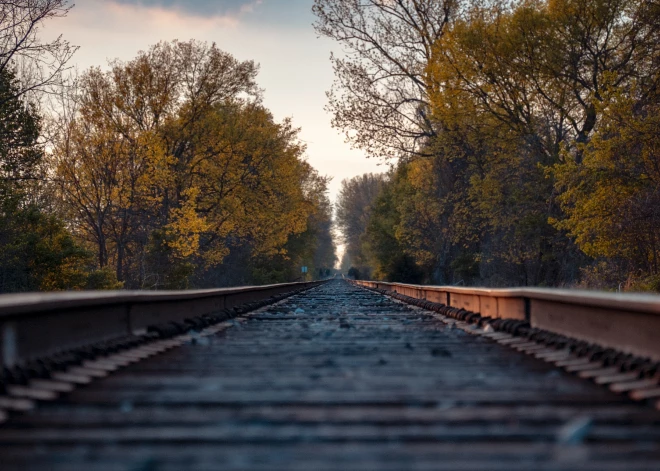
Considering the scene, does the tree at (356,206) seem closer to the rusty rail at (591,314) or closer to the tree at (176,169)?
the tree at (176,169)

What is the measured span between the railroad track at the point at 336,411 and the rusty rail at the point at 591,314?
0.11 m

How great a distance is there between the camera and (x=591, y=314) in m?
6.22

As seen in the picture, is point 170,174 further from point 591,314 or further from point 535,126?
point 591,314

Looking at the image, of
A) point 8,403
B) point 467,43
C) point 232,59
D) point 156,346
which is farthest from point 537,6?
point 8,403

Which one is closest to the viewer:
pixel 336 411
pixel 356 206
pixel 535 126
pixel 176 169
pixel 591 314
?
pixel 336 411

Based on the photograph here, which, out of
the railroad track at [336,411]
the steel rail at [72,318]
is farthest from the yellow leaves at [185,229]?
the railroad track at [336,411]

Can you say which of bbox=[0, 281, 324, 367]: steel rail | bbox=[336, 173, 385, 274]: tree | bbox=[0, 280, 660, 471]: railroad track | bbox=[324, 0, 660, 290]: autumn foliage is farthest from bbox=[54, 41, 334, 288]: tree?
bbox=[336, 173, 385, 274]: tree

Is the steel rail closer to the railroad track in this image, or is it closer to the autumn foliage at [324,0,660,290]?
the railroad track

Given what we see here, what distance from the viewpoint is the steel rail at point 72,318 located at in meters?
4.71

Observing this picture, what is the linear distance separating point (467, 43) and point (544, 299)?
26.6 meters

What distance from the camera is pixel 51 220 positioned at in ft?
77.4

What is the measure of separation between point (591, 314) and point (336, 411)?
337 cm

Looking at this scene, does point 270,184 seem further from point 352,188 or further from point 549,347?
point 352,188

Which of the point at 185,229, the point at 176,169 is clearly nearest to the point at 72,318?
the point at 185,229
